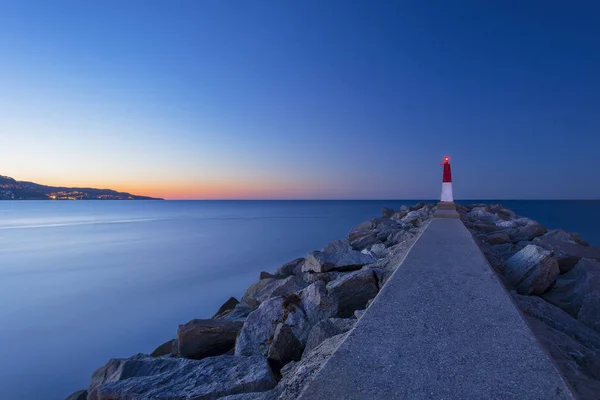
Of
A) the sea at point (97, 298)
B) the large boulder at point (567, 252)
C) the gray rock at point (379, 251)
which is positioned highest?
the large boulder at point (567, 252)

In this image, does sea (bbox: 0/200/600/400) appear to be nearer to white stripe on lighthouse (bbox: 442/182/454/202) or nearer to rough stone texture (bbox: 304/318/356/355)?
rough stone texture (bbox: 304/318/356/355)

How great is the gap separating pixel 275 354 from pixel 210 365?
1.57ft

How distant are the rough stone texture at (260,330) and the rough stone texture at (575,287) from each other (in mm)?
2678

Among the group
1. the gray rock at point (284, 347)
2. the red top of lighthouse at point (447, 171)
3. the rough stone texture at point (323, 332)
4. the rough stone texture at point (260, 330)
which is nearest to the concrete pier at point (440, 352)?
the rough stone texture at point (323, 332)

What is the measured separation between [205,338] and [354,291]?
155cm

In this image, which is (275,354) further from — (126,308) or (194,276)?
(194,276)

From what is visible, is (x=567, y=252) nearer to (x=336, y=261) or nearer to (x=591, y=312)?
(x=591, y=312)

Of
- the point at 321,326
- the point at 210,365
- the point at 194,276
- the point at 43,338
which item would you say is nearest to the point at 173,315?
the point at 43,338

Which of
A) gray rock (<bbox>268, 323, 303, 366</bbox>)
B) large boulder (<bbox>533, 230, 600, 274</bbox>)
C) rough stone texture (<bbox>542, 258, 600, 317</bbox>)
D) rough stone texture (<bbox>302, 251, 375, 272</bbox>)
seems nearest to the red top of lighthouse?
large boulder (<bbox>533, 230, 600, 274</bbox>)

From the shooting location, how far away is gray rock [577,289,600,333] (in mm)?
2842

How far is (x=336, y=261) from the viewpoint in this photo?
4266 millimetres

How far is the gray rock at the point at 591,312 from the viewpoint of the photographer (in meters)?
2.84

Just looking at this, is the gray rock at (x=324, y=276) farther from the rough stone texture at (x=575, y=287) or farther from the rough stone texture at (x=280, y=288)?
the rough stone texture at (x=575, y=287)

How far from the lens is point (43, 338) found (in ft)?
19.9
